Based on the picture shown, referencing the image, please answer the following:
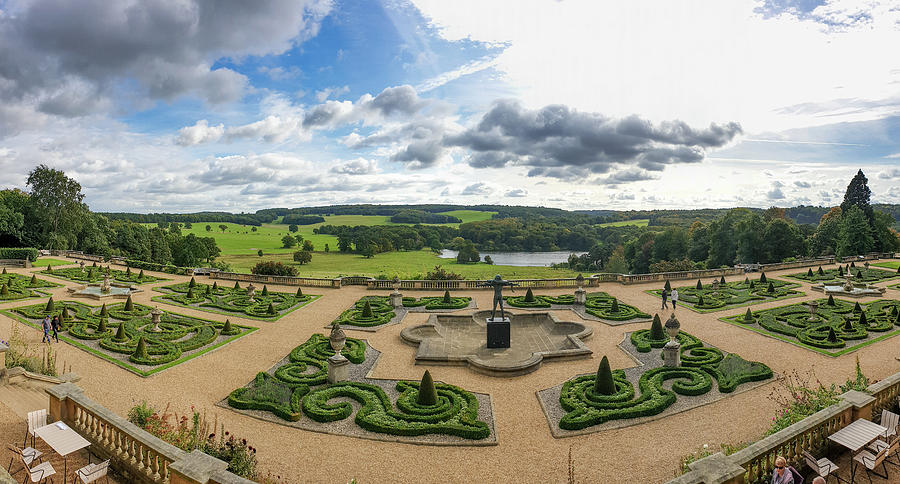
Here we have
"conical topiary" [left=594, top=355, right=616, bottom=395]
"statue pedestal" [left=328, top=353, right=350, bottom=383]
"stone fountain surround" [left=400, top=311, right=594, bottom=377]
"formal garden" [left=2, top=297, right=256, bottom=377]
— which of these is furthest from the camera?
"formal garden" [left=2, top=297, right=256, bottom=377]

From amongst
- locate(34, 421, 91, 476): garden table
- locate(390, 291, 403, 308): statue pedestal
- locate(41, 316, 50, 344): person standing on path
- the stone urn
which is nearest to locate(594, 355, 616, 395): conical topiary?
the stone urn

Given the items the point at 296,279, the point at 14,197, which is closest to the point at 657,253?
the point at 296,279

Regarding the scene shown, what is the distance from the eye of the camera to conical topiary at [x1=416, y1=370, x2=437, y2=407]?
605 inches

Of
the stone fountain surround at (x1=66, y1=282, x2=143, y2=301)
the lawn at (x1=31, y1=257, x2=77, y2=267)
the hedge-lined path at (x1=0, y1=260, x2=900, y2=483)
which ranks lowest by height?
the hedge-lined path at (x1=0, y1=260, x2=900, y2=483)

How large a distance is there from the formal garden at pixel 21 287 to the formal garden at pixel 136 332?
4.27 metres

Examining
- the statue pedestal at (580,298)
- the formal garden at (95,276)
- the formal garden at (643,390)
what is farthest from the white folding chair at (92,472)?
the formal garden at (95,276)

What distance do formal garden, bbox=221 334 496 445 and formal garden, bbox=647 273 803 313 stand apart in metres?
21.9

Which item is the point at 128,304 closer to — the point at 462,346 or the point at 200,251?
the point at 462,346

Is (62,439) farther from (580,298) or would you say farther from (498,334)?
(580,298)

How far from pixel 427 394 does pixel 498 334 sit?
297 inches

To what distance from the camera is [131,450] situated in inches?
404

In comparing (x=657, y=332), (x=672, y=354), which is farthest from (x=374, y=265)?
(x=672, y=354)

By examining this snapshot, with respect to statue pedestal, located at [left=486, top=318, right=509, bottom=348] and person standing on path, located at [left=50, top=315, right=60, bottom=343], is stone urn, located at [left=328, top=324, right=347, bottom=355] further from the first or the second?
person standing on path, located at [left=50, top=315, right=60, bottom=343]

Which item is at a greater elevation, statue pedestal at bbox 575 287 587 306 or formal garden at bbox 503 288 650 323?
statue pedestal at bbox 575 287 587 306
